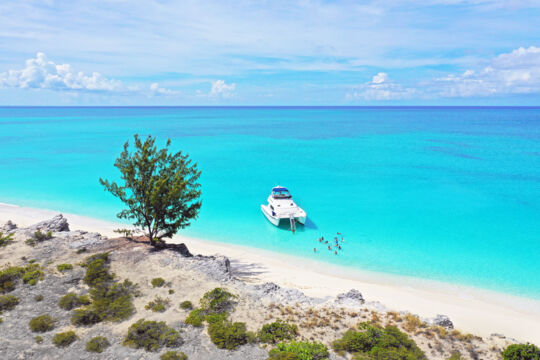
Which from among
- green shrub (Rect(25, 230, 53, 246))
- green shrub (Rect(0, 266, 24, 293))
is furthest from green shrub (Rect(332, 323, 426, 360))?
green shrub (Rect(25, 230, 53, 246))

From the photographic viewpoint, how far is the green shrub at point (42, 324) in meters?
18.0

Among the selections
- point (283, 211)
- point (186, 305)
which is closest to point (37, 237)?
point (186, 305)

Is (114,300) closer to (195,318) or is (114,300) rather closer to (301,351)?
(195,318)

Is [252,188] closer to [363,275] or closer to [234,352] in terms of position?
[363,275]

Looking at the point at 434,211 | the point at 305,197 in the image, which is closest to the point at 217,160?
the point at 305,197

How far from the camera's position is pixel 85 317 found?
18.8m

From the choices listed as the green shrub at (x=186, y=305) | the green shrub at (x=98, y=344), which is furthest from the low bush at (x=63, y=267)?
the green shrub at (x=186, y=305)

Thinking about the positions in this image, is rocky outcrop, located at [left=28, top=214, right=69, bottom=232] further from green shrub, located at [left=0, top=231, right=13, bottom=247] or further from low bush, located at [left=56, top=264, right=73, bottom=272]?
low bush, located at [left=56, top=264, right=73, bottom=272]

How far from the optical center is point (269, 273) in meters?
30.7

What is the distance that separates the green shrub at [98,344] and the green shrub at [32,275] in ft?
25.7

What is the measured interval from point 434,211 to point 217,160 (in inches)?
2247

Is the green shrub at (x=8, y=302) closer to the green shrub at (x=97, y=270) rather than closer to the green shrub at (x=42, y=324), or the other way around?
the green shrub at (x=42, y=324)

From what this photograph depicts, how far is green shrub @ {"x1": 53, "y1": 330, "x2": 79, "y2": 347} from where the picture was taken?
17.0 meters

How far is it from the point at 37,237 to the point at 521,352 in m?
32.8
